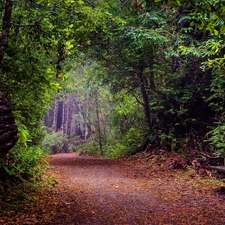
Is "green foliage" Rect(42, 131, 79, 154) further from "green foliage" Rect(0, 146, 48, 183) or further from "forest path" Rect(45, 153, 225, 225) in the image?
"green foliage" Rect(0, 146, 48, 183)

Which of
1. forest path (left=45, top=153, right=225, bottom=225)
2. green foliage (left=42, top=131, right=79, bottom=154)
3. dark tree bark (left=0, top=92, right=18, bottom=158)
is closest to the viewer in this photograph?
dark tree bark (left=0, top=92, right=18, bottom=158)

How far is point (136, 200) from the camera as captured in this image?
568 centimetres

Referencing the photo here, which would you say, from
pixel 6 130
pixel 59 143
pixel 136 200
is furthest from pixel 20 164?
pixel 59 143

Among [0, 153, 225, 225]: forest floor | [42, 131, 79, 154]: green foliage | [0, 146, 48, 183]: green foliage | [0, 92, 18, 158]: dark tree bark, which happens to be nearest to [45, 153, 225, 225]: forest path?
[0, 153, 225, 225]: forest floor

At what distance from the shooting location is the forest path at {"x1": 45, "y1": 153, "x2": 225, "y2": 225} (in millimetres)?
4441

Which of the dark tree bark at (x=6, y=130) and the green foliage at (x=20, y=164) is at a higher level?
the dark tree bark at (x=6, y=130)

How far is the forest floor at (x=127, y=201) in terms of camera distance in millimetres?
4332

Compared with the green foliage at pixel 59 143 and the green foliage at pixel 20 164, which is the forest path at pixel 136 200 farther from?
the green foliage at pixel 59 143

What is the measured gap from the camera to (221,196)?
6051 millimetres

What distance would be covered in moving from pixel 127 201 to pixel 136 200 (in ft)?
0.76

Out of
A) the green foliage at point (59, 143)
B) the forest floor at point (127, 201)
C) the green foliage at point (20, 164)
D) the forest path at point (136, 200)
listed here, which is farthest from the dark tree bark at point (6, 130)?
the green foliage at point (59, 143)

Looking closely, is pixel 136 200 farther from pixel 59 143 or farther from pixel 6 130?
pixel 59 143

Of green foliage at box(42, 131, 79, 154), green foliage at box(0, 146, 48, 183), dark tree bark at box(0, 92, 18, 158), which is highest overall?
dark tree bark at box(0, 92, 18, 158)

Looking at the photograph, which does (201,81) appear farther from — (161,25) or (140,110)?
(140,110)
